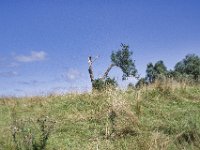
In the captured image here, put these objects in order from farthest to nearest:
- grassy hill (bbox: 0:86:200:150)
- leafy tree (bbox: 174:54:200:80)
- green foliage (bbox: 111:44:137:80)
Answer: leafy tree (bbox: 174:54:200:80), green foliage (bbox: 111:44:137:80), grassy hill (bbox: 0:86:200:150)

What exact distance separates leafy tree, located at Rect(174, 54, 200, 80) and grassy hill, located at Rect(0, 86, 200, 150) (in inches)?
1795

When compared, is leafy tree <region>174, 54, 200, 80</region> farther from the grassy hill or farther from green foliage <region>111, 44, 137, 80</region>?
the grassy hill

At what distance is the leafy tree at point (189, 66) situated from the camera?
62.0 m

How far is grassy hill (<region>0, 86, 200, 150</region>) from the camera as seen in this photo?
11.6m

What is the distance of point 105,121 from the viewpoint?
13523 mm

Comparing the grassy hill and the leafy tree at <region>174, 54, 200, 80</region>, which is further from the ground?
the leafy tree at <region>174, 54, 200, 80</region>

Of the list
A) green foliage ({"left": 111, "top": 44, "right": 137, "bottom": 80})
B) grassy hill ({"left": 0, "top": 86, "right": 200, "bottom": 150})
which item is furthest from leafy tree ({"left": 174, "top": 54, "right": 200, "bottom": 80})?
grassy hill ({"left": 0, "top": 86, "right": 200, "bottom": 150})

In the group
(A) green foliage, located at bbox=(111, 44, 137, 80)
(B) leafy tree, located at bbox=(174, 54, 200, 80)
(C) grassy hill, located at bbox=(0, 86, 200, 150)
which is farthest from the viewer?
(B) leafy tree, located at bbox=(174, 54, 200, 80)

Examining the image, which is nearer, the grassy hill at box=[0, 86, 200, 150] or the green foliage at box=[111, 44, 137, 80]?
the grassy hill at box=[0, 86, 200, 150]

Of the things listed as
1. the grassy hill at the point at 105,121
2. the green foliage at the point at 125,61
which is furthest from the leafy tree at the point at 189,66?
the grassy hill at the point at 105,121

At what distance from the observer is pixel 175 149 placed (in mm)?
11141

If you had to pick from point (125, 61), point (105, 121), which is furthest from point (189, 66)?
point (105, 121)

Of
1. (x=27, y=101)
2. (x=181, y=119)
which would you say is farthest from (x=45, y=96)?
(x=181, y=119)

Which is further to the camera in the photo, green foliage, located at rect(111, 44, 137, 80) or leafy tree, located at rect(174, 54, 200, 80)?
leafy tree, located at rect(174, 54, 200, 80)
